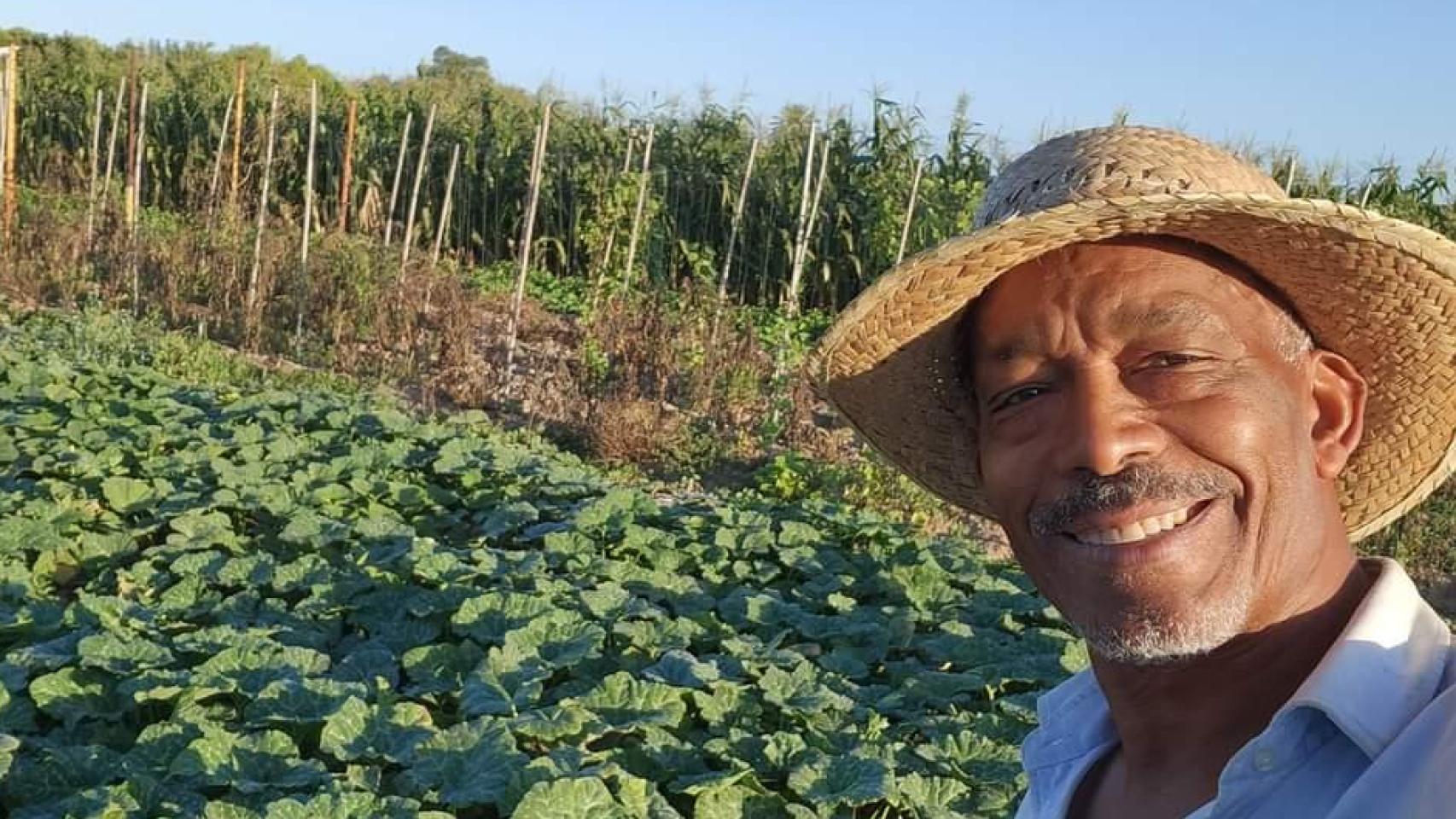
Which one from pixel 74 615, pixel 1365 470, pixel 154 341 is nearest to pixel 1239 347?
pixel 1365 470

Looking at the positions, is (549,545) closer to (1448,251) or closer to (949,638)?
(949,638)

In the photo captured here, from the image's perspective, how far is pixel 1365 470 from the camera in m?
2.19

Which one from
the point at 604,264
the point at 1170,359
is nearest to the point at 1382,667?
the point at 1170,359

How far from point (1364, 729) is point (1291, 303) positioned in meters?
0.68

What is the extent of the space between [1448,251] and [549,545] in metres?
4.13

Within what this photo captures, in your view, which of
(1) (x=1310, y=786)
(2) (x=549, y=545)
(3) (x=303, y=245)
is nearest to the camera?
(1) (x=1310, y=786)

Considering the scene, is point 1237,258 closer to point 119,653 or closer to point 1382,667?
point 1382,667

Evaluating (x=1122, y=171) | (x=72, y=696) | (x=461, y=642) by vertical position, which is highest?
(x=1122, y=171)

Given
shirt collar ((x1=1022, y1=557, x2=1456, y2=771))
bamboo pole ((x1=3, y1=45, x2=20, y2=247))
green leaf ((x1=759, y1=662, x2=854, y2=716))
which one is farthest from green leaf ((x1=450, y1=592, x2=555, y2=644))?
bamboo pole ((x1=3, y1=45, x2=20, y2=247))

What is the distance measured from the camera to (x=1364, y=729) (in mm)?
1461

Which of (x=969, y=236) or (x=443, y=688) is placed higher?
(x=969, y=236)

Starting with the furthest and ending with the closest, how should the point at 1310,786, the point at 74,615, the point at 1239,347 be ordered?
the point at 74,615
the point at 1239,347
the point at 1310,786

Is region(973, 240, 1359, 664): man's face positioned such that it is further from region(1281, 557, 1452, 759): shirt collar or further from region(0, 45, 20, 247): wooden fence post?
region(0, 45, 20, 247): wooden fence post

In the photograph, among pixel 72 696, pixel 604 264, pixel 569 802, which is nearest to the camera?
pixel 569 802
